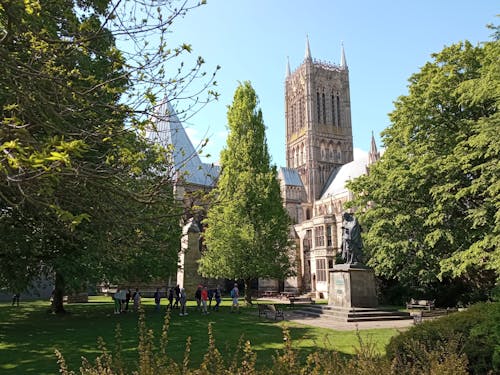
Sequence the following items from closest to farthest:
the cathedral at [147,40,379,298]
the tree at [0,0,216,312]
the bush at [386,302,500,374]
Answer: the tree at [0,0,216,312]
the bush at [386,302,500,374]
the cathedral at [147,40,379,298]

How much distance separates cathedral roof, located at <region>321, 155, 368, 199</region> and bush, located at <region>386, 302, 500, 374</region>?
6133cm

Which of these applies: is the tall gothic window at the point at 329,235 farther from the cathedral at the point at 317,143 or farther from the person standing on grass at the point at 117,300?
the person standing on grass at the point at 117,300

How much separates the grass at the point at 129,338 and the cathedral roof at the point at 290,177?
5936cm

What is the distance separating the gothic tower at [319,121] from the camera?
80500 millimetres

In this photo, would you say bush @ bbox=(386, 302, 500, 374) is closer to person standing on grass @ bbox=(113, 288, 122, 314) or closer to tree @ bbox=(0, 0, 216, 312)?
tree @ bbox=(0, 0, 216, 312)

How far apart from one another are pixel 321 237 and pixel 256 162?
23207 mm

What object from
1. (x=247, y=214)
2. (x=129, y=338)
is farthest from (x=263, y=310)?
(x=247, y=214)

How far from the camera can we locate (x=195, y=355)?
32.2 feet

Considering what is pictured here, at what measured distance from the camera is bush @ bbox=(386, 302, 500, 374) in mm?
6531

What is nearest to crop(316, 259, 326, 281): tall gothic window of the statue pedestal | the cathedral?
the cathedral

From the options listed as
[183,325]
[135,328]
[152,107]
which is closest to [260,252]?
[183,325]

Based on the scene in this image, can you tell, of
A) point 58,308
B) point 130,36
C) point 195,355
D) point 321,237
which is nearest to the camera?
point 130,36

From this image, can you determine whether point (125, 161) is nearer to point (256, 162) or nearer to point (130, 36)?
point (130, 36)

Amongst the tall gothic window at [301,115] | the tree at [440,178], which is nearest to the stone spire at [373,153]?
the tall gothic window at [301,115]
